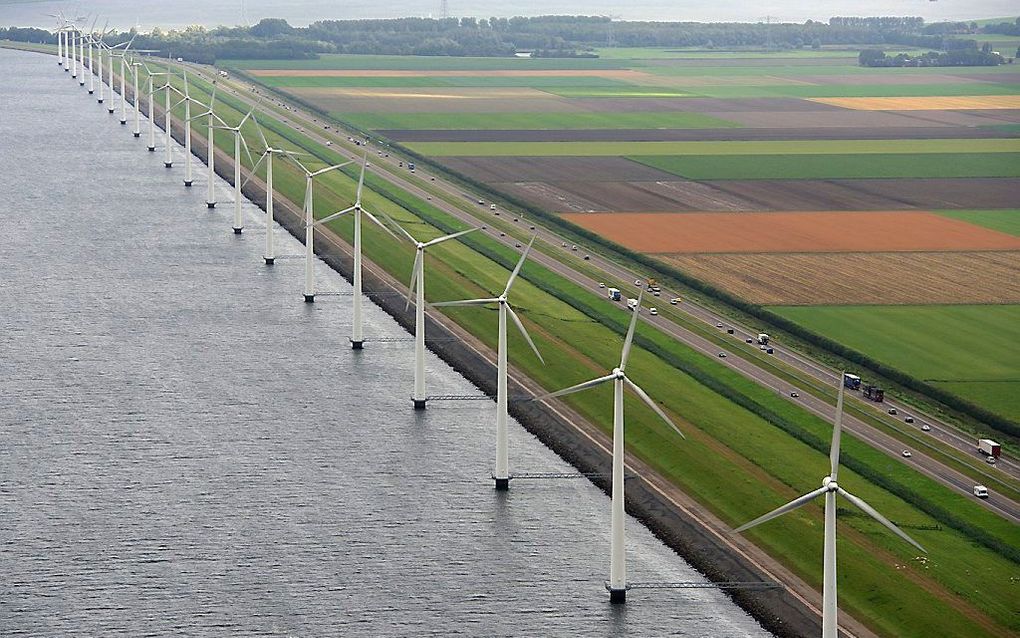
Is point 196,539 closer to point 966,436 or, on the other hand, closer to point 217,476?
point 217,476

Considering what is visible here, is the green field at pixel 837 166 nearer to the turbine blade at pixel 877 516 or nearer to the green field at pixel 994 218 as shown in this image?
the green field at pixel 994 218

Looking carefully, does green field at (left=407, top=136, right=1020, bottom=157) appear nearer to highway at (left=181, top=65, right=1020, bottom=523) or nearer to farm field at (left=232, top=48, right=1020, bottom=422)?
farm field at (left=232, top=48, right=1020, bottom=422)

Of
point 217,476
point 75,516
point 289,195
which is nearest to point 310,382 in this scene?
point 217,476

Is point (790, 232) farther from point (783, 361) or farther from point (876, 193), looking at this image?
point (783, 361)

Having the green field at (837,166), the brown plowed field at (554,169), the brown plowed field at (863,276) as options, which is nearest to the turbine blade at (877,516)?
the brown plowed field at (863,276)

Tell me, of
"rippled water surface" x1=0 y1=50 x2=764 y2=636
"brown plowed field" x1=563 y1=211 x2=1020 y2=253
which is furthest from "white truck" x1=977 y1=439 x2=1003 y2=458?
"brown plowed field" x1=563 y1=211 x2=1020 y2=253

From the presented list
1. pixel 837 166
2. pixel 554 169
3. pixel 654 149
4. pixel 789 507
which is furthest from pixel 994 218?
pixel 789 507
